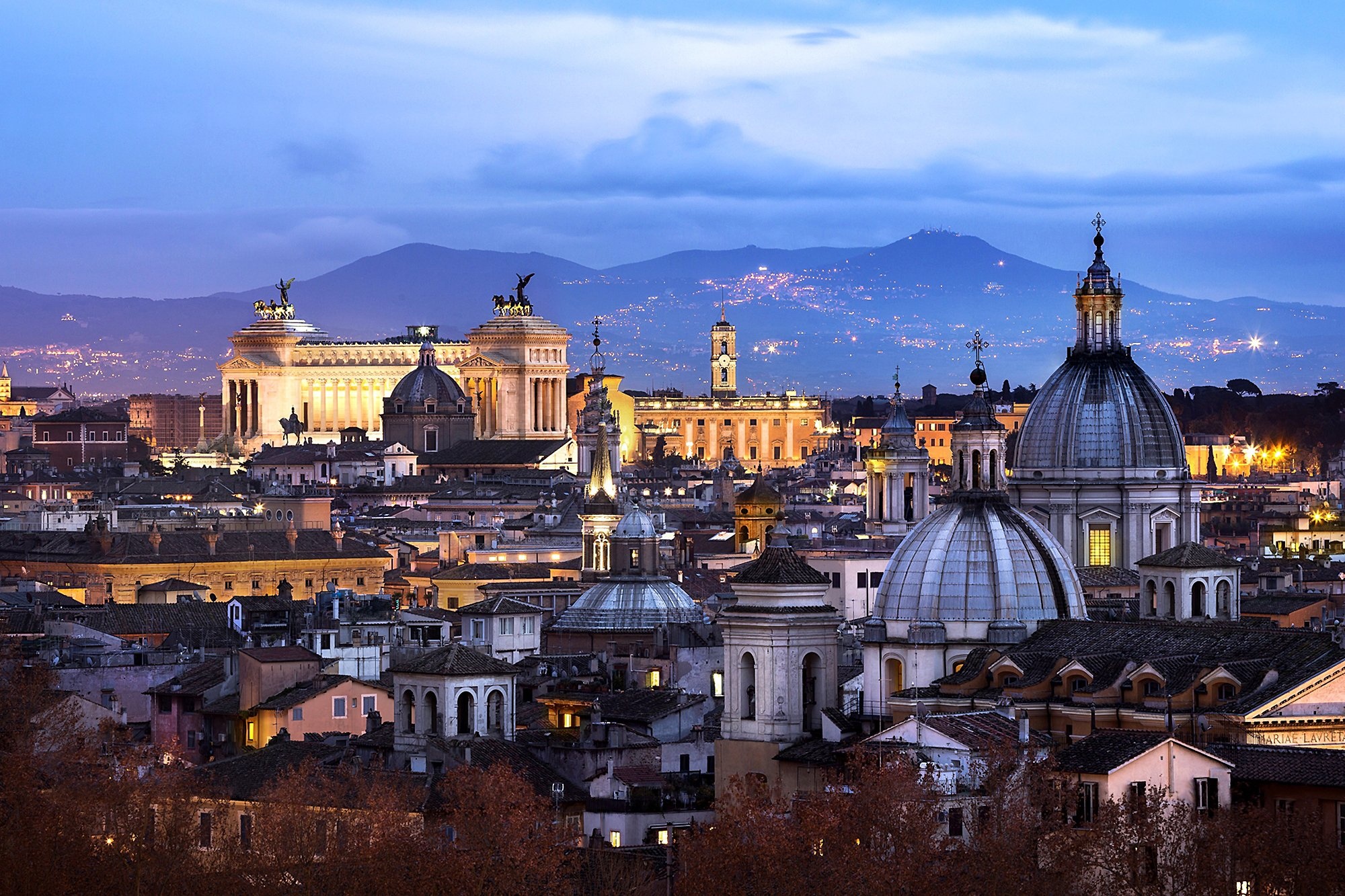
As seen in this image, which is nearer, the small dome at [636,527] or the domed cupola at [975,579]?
the domed cupola at [975,579]

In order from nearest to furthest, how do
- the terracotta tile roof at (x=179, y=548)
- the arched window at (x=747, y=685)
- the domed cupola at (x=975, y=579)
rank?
the domed cupola at (x=975, y=579) < the arched window at (x=747, y=685) < the terracotta tile roof at (x=179, y=548)

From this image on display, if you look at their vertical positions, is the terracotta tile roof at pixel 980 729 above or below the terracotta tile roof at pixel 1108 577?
below

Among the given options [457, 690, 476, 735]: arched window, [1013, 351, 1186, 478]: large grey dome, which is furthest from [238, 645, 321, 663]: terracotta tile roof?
[1013, 351, 1186, 478]: large grey dome

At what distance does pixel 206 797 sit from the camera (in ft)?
177

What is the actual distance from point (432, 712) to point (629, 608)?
2263 cm

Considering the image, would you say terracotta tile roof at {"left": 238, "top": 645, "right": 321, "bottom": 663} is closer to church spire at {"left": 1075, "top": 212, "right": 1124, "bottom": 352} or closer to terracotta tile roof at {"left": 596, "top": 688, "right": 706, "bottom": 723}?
terracotta tile roof at {"left": 596, "top": 688, "right": 706, "bottom": 723}

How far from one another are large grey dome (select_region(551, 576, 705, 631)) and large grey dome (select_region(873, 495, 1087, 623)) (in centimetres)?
2239

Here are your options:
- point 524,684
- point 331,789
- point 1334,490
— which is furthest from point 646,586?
point 1334,490

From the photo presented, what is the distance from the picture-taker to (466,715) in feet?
193

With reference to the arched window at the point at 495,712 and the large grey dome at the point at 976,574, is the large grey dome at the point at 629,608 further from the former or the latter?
the large grey dome at the point at 976,574

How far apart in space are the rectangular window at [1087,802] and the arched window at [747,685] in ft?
33.7

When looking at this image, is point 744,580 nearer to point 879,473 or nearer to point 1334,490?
point 879,473

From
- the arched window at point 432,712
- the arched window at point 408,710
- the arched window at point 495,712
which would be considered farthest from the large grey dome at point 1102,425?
the arched window at point 432,712

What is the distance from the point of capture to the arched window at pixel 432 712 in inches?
2298
